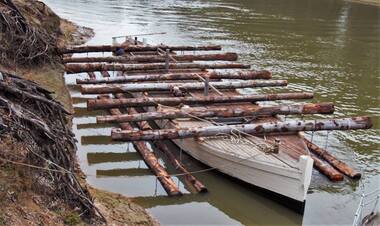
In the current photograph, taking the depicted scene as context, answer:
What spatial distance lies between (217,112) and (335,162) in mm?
3850

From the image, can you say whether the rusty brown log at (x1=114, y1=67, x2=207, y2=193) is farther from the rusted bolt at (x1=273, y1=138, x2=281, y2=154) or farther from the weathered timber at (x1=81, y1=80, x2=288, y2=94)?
the rusted bolt at (x1=273, y1=138, x2=281, y2=154)

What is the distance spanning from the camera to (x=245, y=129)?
14539mm

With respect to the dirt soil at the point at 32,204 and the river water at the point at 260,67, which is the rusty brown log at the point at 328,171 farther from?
the dirt soil at the point at 32,204

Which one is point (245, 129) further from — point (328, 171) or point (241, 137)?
point (328, 171)

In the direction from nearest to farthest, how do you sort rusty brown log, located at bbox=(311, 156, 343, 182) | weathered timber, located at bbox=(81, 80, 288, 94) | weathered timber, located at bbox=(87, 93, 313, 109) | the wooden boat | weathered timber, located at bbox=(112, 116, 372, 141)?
the wooden boat, weathered timber, located at bbox=(112, 116, 372, 141), rusty brown log, located at bbox=(311, 156, 343, 182), weathered timber, located at bbox=(87, 93, 313, 109), weathered timber, located at bbox=(81, 80, 288, 94)

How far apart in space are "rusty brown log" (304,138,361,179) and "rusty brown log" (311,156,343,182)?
0.24 metres

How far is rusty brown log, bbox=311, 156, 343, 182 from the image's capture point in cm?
1412

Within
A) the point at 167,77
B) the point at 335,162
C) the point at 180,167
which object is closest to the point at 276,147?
the point at 335,162

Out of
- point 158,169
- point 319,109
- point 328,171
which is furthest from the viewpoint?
point 319,109

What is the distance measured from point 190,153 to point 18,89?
21.1 feet

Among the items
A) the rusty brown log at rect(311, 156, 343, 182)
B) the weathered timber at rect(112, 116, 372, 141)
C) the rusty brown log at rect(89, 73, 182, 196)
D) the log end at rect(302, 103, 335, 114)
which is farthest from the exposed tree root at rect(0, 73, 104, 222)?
the log end at rect(302, 103, 335, 114)

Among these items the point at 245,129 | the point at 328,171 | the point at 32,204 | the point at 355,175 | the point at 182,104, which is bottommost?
the point at 355,175

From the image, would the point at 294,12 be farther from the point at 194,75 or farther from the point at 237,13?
the point at 194,75

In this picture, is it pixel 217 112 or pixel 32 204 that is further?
pixel 217 112
